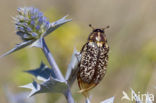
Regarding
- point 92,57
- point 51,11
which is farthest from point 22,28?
point 51,11

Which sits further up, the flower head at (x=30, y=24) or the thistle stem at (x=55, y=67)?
the flower head at (x=30, y=24)

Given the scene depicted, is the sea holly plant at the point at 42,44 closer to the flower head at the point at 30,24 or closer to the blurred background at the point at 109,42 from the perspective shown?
the flower head at the point at 30,24

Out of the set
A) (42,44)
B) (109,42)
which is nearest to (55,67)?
(42,44)

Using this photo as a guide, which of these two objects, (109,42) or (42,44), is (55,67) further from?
(109,42)

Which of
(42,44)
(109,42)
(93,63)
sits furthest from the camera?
(109,42)

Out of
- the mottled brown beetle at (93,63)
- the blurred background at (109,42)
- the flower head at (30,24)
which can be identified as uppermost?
the flower head at (30,24)

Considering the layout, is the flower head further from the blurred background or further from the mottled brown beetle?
the blurred background

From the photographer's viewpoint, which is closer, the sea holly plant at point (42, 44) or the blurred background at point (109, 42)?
the sea holly plant at point (42, 44)

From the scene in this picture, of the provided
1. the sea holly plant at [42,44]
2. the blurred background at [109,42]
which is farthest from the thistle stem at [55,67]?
the blurred background at [109,42]
